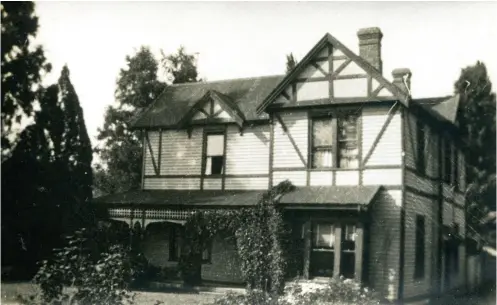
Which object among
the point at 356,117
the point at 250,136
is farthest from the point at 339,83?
the point at 250,136

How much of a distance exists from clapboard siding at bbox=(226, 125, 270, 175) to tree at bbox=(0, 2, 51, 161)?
824cm

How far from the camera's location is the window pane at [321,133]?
18.5 meters

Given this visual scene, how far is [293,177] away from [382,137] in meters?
3.44

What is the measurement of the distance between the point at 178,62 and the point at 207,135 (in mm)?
15866

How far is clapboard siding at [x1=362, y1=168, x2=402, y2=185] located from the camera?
56.6ft

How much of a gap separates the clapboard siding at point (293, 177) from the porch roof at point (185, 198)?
0.89 m

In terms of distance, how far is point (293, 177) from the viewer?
18797 mm

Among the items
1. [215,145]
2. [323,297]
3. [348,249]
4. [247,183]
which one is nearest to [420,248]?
[348,249]

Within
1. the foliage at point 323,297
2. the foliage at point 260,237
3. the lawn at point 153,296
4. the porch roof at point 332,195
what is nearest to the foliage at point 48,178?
the lawn at point 153,296

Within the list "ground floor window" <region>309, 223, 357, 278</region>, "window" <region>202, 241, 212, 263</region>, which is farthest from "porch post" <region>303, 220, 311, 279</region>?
"window" <region>202, 241, 212, 263</region>

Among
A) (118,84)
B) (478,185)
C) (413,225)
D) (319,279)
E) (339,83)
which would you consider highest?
(118,84)

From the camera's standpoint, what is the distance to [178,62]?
3641cm

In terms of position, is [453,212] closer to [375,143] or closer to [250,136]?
[375,143]

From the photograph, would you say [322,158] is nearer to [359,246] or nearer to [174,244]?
[359,246]
